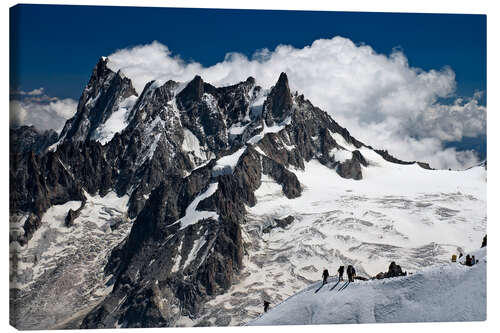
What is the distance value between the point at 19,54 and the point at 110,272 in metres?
140

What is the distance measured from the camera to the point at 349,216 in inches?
6029

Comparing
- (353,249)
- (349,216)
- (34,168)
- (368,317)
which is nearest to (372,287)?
(368,317)

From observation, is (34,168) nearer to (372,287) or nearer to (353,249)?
(353,249)

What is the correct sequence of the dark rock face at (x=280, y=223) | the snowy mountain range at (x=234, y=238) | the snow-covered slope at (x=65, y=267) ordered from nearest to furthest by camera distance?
1. the snowy mountain range at (x=234, y=238)
2. the snow-covered slope at (x=65, y=267)
3. the dark rock face at (x=280, y=223)

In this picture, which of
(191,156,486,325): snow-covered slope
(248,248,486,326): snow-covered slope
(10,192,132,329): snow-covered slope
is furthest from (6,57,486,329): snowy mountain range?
(248,248,486,326): snow-covered slope

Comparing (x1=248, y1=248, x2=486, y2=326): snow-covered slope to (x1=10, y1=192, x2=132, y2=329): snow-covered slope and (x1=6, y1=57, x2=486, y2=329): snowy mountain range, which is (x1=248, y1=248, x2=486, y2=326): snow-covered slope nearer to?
(x1=6, y1=57, x2=486, y2=329): snowy mountain range

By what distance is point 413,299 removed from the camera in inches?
1641

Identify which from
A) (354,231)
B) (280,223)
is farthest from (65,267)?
(354,231)

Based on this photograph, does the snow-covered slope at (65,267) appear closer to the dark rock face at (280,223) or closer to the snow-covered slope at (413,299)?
the dark rock face at (280,223)

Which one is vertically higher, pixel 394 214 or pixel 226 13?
pixel 226 13

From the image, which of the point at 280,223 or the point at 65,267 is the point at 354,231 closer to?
the point at 280,223

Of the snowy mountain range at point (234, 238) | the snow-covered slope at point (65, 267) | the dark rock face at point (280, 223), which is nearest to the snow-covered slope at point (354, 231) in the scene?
A: the snowy mountain range at point (234, 238)

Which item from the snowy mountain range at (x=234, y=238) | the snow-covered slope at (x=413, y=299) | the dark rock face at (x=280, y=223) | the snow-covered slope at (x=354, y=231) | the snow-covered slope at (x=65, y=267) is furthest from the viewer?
the dark rock face at (x=280, y=223)

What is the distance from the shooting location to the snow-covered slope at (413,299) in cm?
4128
